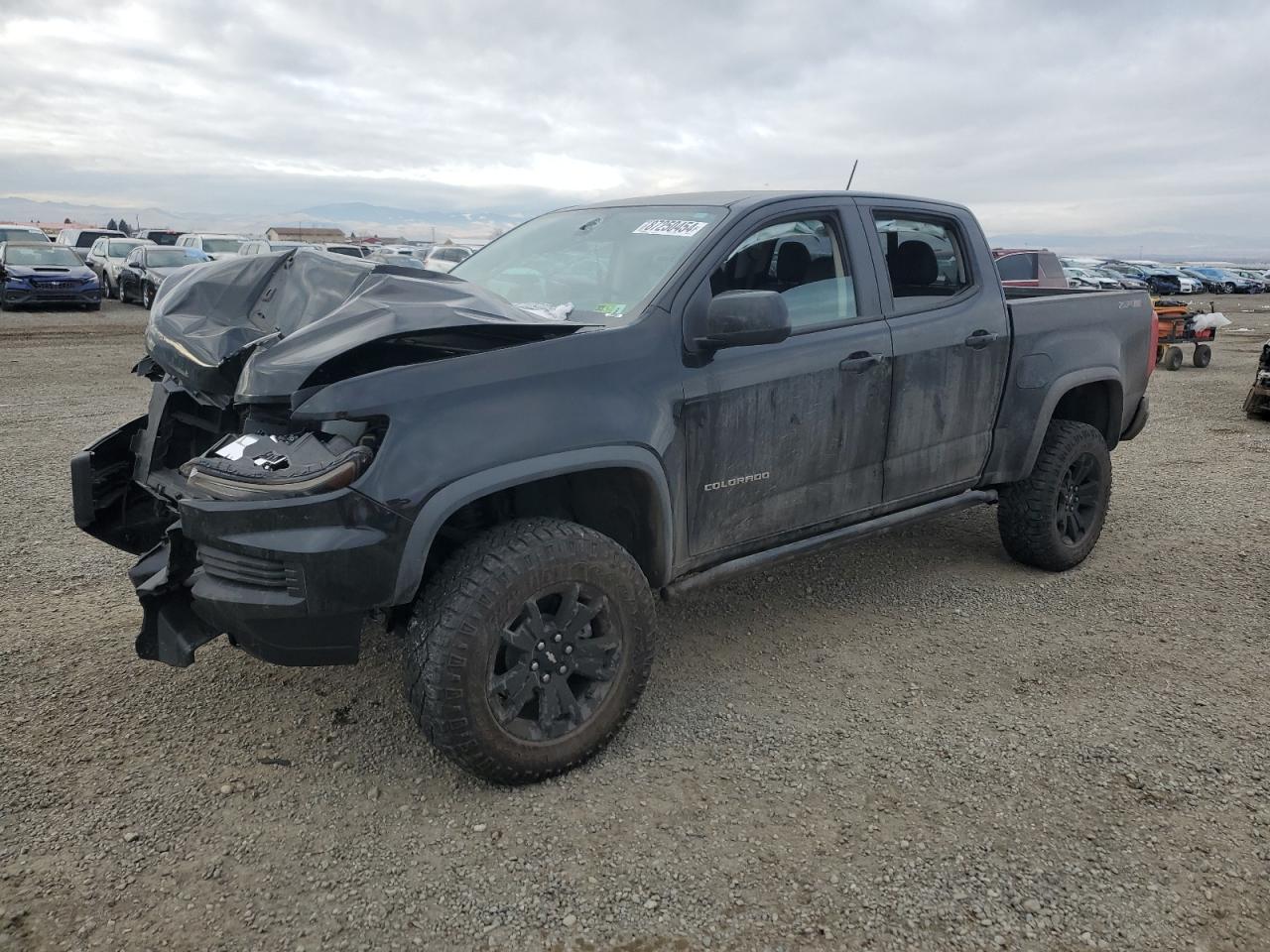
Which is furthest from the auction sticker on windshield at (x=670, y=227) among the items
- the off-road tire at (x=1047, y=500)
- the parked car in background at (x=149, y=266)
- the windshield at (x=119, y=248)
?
the windshield at (x=119, y=248)

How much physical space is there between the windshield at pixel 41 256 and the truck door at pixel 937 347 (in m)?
20.5

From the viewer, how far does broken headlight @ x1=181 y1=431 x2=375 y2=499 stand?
260 cm

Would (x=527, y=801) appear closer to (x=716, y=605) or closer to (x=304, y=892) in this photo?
(x=304, y=892)

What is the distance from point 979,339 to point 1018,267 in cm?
1349

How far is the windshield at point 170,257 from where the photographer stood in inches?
805

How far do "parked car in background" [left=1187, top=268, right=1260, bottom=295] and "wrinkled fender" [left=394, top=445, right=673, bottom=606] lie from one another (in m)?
52.7

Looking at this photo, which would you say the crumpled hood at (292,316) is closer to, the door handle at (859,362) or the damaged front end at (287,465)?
the damaged front end at (287,465)

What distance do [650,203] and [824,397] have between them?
1.15m

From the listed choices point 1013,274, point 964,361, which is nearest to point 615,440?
point 964,361

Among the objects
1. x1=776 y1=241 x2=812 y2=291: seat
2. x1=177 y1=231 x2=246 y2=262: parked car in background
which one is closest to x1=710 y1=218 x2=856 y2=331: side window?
x1=776 y1=241 x2=812 y2=291: seat

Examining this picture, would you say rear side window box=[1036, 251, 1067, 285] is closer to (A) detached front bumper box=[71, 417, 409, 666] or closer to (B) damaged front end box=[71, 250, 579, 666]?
(B) damaged front end box=[71, 250, 579, 666]

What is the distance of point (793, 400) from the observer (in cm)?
355

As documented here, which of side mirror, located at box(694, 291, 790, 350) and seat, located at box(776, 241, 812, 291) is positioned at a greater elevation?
seat, located at box(776, 241, 812, 291)

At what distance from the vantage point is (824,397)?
3.66 meters
